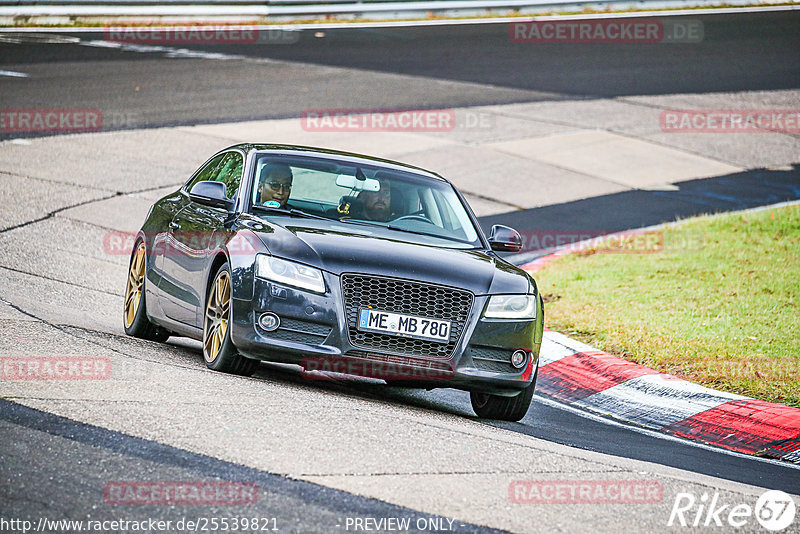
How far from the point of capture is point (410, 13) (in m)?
32.5

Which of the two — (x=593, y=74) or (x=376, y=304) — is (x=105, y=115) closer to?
(x=593, y=74)

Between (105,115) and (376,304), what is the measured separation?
46.0 feet

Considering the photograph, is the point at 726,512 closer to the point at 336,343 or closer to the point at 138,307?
the point at 336,343

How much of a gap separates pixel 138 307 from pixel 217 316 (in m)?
1.83

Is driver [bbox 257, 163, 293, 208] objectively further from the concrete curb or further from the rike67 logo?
the rike67 logo

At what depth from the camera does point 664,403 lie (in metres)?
8.76

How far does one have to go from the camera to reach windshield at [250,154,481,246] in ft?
27.1

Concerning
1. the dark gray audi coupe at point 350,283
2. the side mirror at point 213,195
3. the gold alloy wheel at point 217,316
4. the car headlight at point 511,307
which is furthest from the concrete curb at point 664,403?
the side mirror at point 213,195

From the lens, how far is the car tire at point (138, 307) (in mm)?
9289

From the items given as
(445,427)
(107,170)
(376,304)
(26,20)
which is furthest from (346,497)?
(26,20)

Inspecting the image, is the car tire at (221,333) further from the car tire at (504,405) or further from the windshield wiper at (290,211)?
the car tire at (504,405)

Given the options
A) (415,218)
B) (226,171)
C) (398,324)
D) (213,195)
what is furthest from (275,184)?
(398,324)

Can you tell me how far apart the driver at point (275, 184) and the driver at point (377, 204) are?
1.70 ft

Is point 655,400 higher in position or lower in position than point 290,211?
lower
